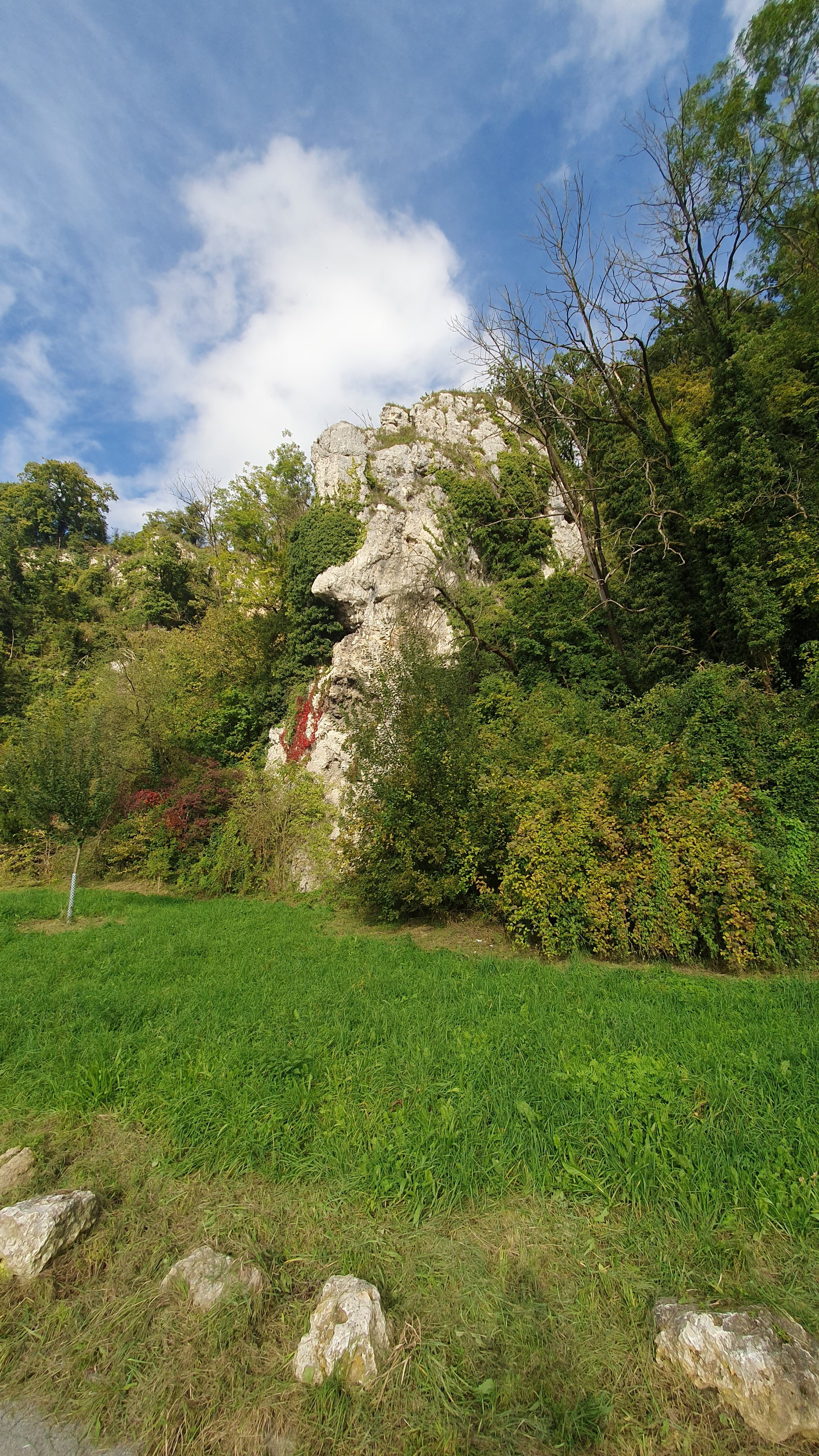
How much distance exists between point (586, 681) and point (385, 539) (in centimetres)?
828

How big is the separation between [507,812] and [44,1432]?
7.42 metres

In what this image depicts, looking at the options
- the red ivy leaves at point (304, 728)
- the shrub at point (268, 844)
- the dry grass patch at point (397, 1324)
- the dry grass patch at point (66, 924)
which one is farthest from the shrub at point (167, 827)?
the dry grass patch at point (397, 1324)

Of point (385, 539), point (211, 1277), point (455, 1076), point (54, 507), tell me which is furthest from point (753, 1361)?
point (54, 507)

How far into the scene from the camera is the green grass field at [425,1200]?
194 cm

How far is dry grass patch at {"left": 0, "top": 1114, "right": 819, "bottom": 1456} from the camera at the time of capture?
A: 1.87 metres

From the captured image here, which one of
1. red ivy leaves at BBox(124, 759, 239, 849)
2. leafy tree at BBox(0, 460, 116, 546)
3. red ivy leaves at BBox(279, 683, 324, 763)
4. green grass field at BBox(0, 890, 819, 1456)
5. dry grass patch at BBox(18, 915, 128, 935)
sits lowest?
green grass field at BBox(0, 890, 819, 1456)

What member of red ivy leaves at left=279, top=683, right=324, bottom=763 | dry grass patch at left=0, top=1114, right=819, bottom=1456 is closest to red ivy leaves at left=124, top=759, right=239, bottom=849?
red ivy leaves at left=279, top=683, right=324, bottom=763

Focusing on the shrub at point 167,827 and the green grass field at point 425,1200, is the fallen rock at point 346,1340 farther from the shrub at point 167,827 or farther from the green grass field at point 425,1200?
the shrub at point 167,827

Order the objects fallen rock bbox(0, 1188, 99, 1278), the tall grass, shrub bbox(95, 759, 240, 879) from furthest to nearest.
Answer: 1. shrub bbox(95, 759, 240, 879)
2. the tall grass
3. fallen rock bbox(0, 1188, 99, 1278)

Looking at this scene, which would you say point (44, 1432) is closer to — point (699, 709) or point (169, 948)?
point (169, 948)

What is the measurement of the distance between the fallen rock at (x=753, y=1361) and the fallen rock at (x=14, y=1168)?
3161 mm

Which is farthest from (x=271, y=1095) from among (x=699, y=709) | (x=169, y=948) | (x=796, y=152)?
(x=796, y=152)

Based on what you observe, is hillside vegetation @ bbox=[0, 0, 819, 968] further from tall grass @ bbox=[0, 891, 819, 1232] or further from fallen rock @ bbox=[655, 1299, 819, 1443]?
fallen rock @ bbox=[655, 1299, 819, 1443]

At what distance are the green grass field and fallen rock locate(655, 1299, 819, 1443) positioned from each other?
0.21ft
